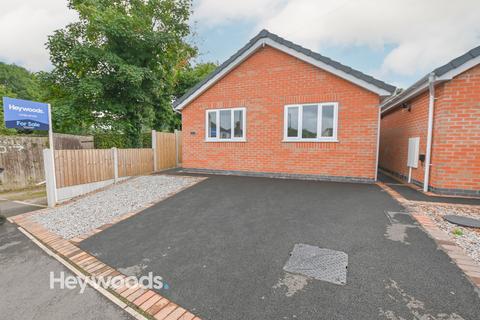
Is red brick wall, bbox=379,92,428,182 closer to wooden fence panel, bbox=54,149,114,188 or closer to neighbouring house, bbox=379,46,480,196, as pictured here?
neighbouring house, bbox=379,46,480,196

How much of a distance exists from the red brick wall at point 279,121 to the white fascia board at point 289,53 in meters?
0.18

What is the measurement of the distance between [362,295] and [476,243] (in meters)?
2.38

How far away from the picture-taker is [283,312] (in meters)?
1.87

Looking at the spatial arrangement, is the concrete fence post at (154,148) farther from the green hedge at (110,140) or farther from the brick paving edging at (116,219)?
the brick paving edging at (116,219)

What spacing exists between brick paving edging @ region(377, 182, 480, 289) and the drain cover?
1227 mm

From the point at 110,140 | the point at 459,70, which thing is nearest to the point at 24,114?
the point at 110,140

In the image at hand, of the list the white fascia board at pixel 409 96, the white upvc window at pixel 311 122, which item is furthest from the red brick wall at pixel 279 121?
the white fascia board at pixel 409 96

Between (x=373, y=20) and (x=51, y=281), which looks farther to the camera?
(x=373, y=20)

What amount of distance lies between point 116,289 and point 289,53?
8224mm

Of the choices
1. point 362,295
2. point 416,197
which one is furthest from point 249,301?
point 416,197

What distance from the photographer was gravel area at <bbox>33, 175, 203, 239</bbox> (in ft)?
14.1

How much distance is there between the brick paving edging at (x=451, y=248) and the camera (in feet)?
7.50

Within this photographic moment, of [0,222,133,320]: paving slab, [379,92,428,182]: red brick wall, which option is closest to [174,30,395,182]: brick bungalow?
[379,92,428,182]: red brick wall

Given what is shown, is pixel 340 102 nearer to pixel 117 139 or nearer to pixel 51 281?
pixel 51 281
